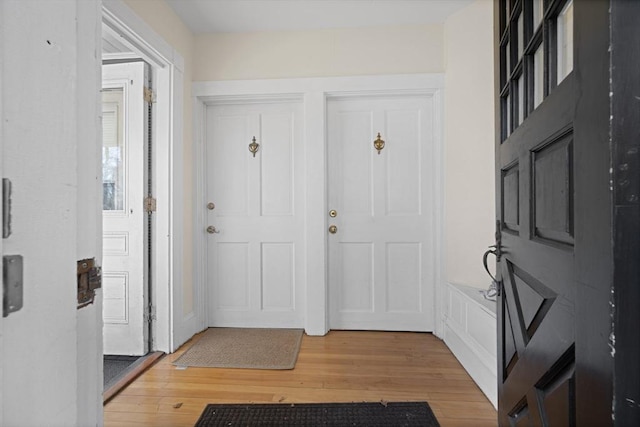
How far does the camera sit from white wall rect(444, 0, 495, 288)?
230cm

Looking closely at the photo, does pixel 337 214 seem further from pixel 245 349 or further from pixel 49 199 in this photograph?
pixel 49 199

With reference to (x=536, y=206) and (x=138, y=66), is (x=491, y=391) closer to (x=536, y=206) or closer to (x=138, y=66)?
(x=536, y=206)

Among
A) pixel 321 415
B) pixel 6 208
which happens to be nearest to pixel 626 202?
pixel 6 208

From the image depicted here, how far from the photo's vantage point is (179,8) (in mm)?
2334

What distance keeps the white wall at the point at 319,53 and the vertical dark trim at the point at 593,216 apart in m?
2.28

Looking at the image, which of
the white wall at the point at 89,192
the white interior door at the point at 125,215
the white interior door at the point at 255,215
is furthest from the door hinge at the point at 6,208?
the white interior door at the point at 255,215

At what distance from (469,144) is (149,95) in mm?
2351

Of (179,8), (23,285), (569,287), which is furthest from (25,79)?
(179,8)

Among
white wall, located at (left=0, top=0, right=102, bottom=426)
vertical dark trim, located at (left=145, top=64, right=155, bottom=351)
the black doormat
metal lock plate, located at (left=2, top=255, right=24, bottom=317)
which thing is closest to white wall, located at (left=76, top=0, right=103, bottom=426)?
white wall, located at (left=0, top=0, right=102, bottom=426)

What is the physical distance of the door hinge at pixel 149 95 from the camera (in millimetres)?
2250

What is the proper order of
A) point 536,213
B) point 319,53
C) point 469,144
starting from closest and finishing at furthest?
point 536,213, point 469,144, point 319,53

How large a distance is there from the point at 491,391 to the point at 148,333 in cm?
220

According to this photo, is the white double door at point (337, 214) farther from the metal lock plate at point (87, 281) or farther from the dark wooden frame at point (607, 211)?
the dark wooden frame at point (607, 211)

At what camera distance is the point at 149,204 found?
2.27 metres
